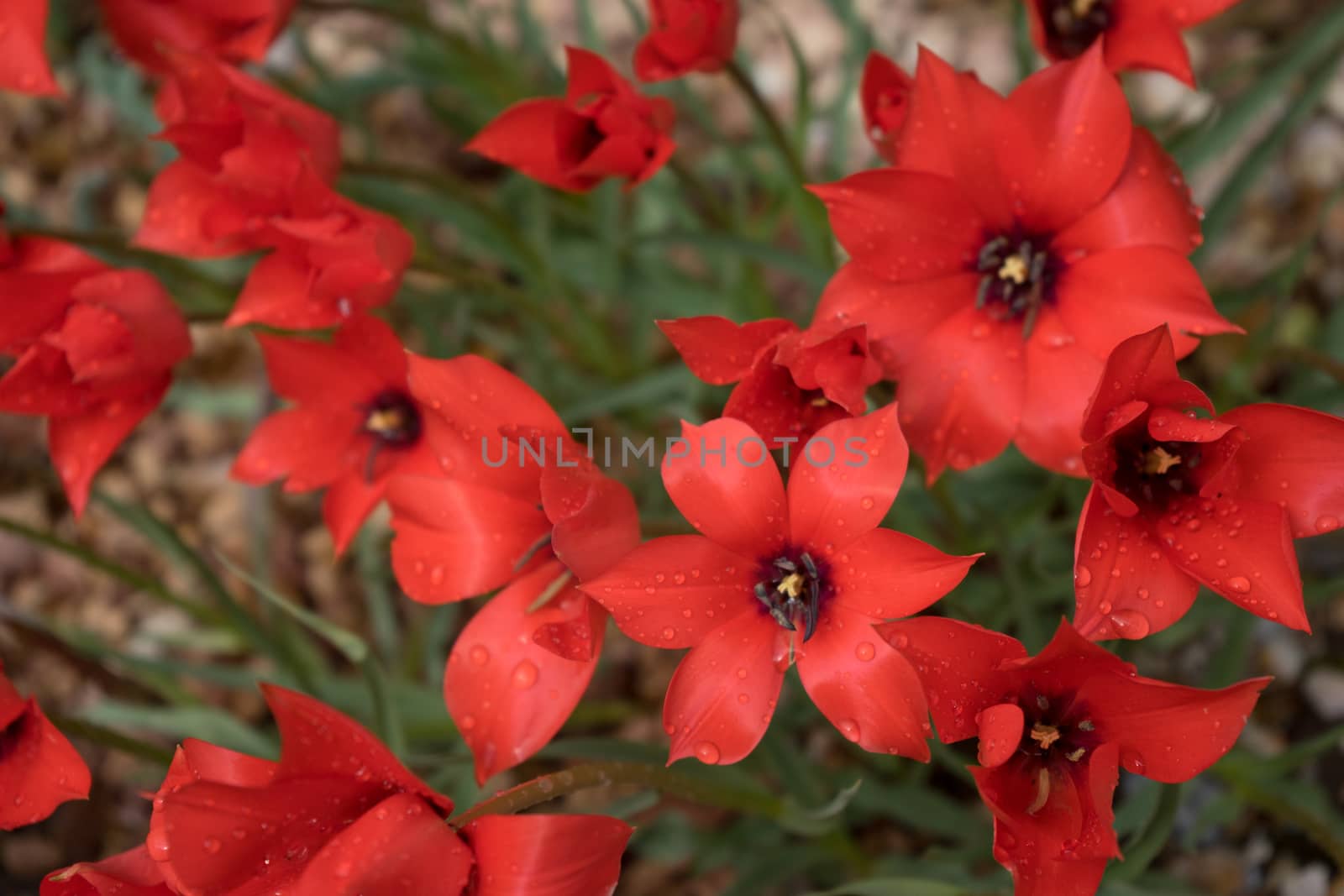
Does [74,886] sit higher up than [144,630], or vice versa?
[74,886]

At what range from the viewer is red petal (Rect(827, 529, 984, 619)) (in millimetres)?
748

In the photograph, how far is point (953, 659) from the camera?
2.50ft

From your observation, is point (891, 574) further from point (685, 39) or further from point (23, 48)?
point (23, 48)

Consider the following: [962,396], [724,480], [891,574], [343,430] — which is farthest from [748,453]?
[343,430]

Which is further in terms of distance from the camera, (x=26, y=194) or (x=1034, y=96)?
(x=26, y=194)

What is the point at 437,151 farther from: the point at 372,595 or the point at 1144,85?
the point at 1144,85

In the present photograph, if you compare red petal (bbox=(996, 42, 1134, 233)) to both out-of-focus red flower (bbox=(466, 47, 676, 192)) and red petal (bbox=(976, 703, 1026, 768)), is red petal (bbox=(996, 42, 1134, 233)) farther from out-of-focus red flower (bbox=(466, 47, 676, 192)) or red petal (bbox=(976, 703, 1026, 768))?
red petal (bbox=(976, 703, 1026, 768))

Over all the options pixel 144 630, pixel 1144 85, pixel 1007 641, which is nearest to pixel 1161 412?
pixel 1007 641

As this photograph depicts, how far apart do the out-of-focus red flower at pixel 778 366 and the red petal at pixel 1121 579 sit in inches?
8.0

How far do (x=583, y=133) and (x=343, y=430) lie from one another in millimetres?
435

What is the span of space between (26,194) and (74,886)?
1.93m

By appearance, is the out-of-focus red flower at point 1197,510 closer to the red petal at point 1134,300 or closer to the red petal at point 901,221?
the red petal at point 1134,300

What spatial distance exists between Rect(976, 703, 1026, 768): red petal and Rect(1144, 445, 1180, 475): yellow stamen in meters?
0.29

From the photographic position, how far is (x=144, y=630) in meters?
1.85
